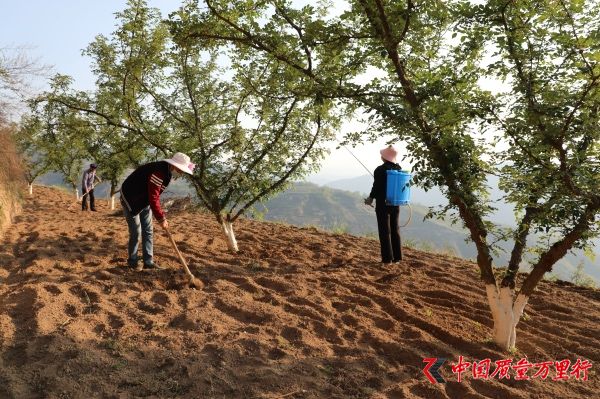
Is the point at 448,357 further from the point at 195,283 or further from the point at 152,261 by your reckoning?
the point at 152,261

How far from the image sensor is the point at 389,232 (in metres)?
7.04

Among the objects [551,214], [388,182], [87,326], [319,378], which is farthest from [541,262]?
[87,326]

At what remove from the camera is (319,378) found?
11.3 ft

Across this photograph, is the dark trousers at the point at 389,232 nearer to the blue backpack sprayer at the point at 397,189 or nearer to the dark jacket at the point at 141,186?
the blue backpack sprayer at the point at 397,189

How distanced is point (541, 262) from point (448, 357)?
130cm

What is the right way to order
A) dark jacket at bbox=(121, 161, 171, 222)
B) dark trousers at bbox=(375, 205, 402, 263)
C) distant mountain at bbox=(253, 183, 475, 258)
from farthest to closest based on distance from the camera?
distant mountain at bbox=(253, 183, 475, 258) < dark trousers at bbox=(375, 205, 402, 263) < dark jacket at bbox=(121, 161, 171, 222)

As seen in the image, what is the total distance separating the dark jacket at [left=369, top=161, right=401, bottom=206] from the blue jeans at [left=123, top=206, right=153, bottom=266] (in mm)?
3442

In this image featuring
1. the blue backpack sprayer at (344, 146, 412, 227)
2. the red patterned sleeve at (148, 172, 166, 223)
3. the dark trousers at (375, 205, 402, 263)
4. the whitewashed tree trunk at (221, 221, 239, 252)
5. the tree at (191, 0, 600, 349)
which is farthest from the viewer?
the whitewashed tree trunk at (221, 221, 239, 252)

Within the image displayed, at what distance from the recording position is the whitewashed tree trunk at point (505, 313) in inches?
166

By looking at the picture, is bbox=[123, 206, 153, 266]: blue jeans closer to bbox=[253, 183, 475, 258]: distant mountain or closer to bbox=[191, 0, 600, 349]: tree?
bbox=[191, 0, 600, 349]: tree

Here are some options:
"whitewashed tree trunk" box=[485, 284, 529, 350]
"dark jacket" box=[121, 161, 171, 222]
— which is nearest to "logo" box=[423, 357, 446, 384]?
"whitewashed tree trunk" box=[485, 284, 529, 350]

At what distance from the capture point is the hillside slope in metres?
3.33

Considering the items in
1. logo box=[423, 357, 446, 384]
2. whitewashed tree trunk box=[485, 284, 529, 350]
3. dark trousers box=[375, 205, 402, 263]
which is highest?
dark trousers box=[375, 205, 402, 263]

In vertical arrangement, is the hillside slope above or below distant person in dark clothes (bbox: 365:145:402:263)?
below
